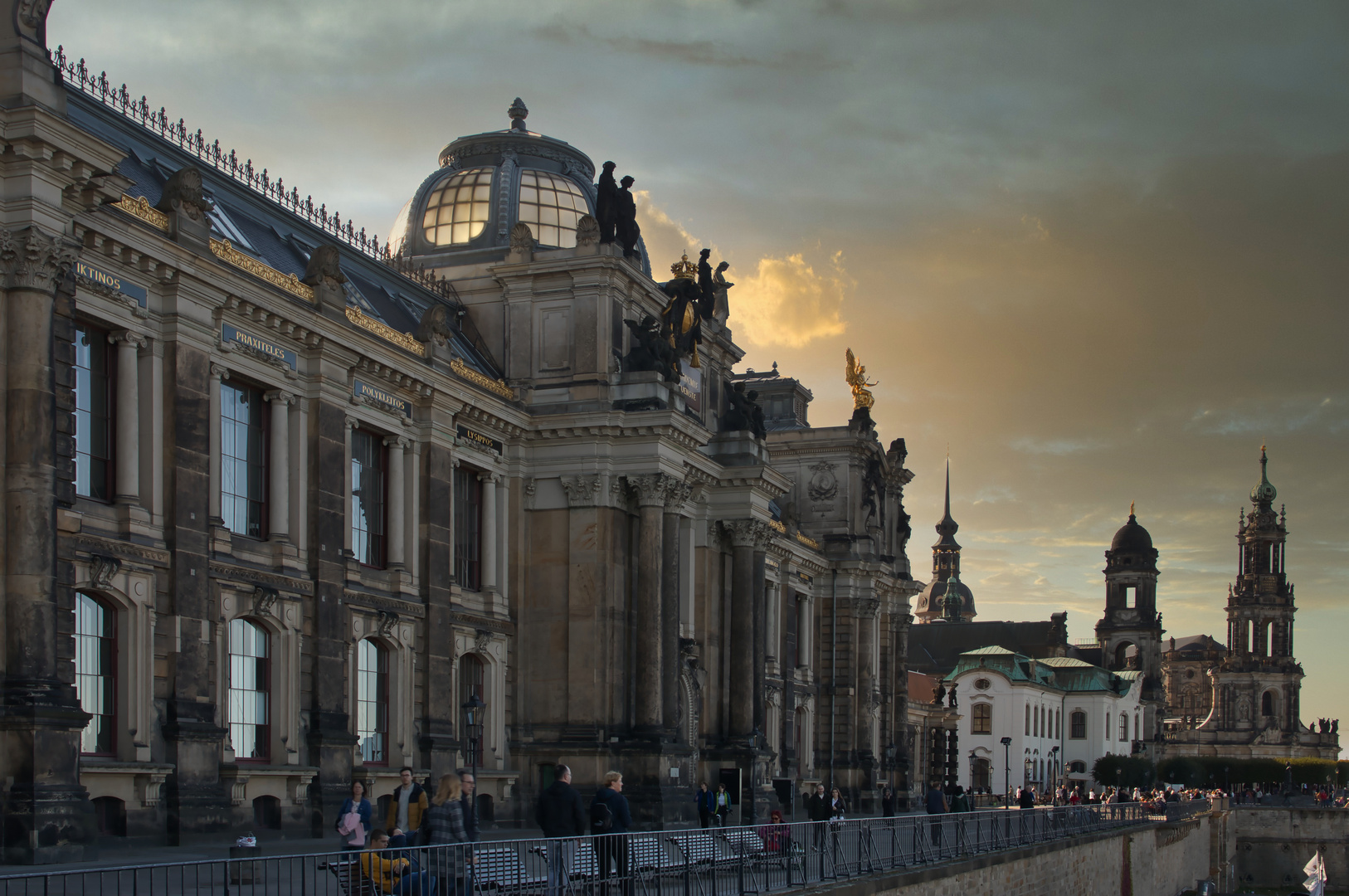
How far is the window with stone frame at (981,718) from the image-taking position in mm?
134000

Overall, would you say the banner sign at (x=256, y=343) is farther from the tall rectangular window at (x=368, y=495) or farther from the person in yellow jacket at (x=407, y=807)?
the person in yellow jacket at (x=407, y=807)

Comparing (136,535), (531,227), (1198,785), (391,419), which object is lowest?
(1198,785)

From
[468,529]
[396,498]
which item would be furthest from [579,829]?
[468,529]

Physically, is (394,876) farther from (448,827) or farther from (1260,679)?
(1260,679)

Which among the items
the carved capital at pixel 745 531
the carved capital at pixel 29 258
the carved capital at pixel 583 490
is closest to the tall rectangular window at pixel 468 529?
the carved capital at pixel 583 490

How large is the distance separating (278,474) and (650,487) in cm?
1281

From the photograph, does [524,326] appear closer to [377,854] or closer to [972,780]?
[377,854]

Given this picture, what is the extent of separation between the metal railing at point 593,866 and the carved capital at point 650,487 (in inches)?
487

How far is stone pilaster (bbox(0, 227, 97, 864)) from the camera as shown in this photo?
73.5 ft

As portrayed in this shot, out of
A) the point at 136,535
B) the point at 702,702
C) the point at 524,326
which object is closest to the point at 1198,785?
the point at 702,702

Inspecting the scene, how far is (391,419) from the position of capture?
36844mm

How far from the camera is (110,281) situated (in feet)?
89.8

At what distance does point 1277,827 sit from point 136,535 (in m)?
83.2

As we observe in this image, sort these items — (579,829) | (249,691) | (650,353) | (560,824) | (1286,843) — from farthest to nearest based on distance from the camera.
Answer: (1286,843), (650,353), (249,691), (579,829), (560,824)
